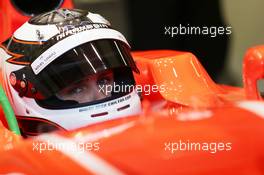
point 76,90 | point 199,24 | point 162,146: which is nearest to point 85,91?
point 76,90

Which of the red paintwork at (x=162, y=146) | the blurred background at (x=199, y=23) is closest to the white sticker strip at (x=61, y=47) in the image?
the red paintwork at (x=162, y=146)

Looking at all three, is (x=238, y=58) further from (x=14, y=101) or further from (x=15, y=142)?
(x=15, y=142)

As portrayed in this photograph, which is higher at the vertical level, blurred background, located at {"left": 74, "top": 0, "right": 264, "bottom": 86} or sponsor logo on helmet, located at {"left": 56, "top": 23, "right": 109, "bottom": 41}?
sponsor logo on helmet, located at {"left": 56, "top": 23, "right": 109, "bottom": 41}

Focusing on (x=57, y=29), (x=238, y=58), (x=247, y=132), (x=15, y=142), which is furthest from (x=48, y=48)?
(x=238, y=58)

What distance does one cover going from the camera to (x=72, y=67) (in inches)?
34.9

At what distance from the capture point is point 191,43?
214 cm

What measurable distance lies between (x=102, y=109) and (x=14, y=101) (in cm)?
18

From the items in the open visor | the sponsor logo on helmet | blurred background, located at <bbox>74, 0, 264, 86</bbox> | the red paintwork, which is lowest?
blurred background, located at <bbox>74, 0, 264, 86</bbox>

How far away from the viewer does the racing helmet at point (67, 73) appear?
0.89 metres

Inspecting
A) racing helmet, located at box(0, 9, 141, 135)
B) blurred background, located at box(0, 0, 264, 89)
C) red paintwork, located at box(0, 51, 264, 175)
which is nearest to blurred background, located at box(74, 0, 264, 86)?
blurred background, located at box(0, 0, 264, 89)

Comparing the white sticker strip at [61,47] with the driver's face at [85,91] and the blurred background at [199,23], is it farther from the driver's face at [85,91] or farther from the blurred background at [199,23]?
the blurred background at [199,23]

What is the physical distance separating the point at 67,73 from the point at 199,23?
1.26 meters

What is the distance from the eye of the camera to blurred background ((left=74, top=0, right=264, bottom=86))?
2.01m

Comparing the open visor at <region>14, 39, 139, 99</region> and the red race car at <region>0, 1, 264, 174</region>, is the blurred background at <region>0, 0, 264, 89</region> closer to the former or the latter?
the red race car at <region>0, 1, 264, 174</region>
